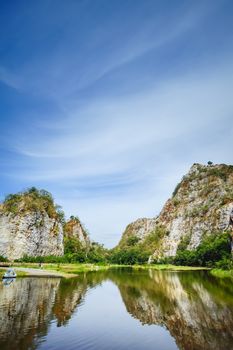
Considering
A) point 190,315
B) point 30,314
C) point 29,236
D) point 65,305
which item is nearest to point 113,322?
point 30,314

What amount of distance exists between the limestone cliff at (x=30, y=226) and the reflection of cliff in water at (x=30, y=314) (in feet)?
272

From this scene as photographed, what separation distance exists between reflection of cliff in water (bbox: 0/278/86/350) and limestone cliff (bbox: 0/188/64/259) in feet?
272

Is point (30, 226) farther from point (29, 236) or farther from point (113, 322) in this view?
point (113, 322)

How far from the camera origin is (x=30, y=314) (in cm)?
2919

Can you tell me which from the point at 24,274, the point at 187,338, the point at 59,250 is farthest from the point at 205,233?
the point at 187,338

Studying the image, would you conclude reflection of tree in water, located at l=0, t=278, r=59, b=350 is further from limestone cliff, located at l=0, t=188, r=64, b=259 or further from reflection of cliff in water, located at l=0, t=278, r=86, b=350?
limestone cliff, located at l=0, t=188, r=64, b=259

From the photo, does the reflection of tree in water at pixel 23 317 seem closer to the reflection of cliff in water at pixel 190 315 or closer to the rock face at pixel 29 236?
the reflection of cliff in water at pixel 190 315

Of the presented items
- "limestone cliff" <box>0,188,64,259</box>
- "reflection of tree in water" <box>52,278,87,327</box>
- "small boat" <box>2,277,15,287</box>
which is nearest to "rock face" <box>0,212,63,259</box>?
"limestone cliff" <box>0,188,64,259</box>

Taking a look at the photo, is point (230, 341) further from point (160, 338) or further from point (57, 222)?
point (57, 222)

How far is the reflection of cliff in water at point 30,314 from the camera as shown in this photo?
21.2m

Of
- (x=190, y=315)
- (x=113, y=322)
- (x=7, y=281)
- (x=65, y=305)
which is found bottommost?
(x=113, y=322)

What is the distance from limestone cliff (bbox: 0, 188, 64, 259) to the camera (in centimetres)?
12414

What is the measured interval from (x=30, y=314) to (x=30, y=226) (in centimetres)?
10750

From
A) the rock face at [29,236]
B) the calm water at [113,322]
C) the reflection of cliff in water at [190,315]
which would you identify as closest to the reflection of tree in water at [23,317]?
the calm water at [113,322]
